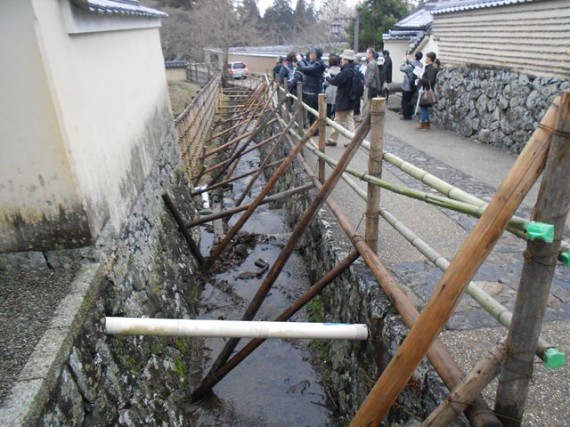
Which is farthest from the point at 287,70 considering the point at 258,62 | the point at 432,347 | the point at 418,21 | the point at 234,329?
the point at 258,62

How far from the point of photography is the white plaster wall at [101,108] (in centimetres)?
296

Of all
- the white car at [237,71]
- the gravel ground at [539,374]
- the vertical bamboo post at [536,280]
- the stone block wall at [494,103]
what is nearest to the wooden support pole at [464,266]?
the vertical bamboo post at [536,280]

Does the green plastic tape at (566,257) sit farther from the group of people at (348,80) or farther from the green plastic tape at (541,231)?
the group of people at (348,80)

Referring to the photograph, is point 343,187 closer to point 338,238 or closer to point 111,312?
point 338,238

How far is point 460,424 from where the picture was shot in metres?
2.23

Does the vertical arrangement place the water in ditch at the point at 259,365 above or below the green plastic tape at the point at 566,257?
below

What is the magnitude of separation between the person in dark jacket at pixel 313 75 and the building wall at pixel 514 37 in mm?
3550

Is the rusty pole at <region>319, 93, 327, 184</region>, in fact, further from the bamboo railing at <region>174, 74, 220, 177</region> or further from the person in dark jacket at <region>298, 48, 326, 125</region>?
the bamboo railing at <region>174, 74, 220, 177</region>

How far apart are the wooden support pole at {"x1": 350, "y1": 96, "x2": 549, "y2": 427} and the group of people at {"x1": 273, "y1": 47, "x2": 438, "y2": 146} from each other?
7.03 metres

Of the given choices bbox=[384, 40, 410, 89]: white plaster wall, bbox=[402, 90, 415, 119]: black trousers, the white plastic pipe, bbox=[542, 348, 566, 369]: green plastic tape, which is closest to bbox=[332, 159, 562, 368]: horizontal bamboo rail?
bbox=[542, 348, 566, 369]: green plastic tape

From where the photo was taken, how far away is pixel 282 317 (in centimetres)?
384

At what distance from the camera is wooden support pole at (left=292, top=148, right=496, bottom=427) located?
6.55 ft

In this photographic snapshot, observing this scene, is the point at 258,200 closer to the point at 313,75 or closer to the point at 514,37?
the point at 313,75

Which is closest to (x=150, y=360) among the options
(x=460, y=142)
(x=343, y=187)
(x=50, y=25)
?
(x=50, y=25)
